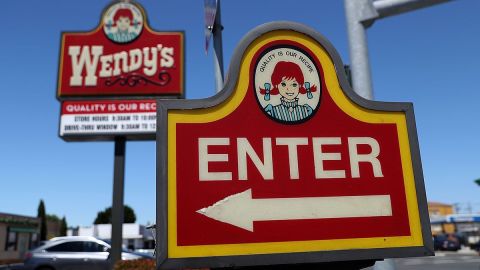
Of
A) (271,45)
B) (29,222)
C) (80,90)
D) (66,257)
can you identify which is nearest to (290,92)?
(271,45)

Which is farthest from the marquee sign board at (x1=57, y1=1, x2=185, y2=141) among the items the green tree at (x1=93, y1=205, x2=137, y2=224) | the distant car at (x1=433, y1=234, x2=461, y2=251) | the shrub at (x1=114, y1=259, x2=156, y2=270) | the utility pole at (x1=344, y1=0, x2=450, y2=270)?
the green tree at (x1=93, y1=205, x2=137, y2=224)

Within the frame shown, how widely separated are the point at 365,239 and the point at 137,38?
11.9m

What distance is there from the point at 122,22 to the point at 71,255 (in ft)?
24.6

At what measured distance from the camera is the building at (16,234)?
32906 millimetres

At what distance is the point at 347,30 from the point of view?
9.12 feet

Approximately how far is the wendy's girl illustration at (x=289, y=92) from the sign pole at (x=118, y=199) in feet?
32.6

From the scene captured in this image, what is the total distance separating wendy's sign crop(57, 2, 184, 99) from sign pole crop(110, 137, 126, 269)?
1648 mm

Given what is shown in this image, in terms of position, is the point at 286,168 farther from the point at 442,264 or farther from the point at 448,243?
the point at 448,243

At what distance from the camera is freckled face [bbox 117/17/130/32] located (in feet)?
42.3

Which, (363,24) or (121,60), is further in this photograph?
(121,60)

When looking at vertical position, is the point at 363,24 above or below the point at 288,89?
above

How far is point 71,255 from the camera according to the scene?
13055 millimetres

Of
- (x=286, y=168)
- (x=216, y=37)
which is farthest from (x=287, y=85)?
(x=216, y=37)

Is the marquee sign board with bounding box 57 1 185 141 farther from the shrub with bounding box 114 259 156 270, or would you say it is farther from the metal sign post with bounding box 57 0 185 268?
the shrub with bounding box 114 259 156 270
